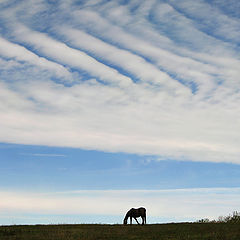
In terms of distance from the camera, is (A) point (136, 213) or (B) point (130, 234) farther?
(A) point (136, 213)

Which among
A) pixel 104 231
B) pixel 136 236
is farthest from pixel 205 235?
pixel 104 231

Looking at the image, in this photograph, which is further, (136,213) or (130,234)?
(136,213)

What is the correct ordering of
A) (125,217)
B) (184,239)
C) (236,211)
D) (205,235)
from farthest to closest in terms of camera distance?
(236,211) < (125,217) < (205,235) < (184,239)

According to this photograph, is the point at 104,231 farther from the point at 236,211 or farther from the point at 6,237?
the point at 236,211

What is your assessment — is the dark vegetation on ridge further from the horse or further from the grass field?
the horse

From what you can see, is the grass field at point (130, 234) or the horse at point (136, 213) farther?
the horse at point (136, 213)

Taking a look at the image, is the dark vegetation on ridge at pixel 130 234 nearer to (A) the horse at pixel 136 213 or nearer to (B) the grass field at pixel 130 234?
(B) the grass field at pixel 130 234

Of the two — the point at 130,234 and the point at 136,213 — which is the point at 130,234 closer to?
the point at 130,234

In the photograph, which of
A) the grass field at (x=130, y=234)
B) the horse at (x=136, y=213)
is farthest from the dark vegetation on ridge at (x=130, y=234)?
the horse at (x=136, y=213)

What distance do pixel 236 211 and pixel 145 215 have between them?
12565 millimetres

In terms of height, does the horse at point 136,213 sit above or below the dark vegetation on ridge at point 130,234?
above

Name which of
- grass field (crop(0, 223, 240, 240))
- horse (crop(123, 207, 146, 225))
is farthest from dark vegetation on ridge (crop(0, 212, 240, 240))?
horse (crop(123, 207, 146, 225))

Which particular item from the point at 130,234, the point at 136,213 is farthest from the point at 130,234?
the point at 136,213

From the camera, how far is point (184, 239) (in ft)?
96.6
